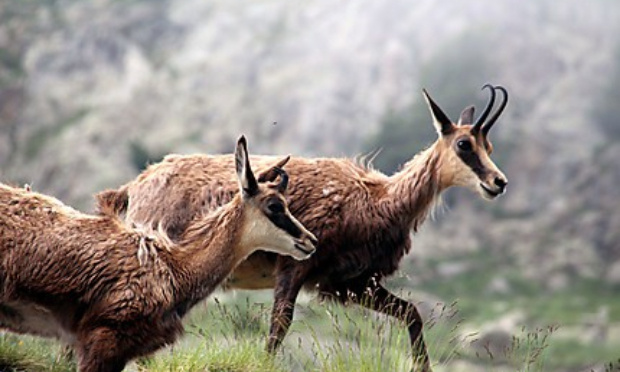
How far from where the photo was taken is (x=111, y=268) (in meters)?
8.02

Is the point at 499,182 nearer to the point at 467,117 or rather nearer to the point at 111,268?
the point at 467,117

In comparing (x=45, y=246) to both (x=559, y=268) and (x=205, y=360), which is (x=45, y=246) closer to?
(x=205, y=360)

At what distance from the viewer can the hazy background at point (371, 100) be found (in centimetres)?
5303

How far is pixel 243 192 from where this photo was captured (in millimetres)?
8633

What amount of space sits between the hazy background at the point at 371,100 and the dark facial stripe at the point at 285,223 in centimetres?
3899

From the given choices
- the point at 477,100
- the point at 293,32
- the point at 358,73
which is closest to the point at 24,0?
the point at 293,32

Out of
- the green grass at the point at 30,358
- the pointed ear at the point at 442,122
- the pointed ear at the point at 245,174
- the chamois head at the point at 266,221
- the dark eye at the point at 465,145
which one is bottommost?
the green grass at the point at 30,358

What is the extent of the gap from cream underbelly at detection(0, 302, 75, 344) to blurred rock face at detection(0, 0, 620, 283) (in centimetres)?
4370

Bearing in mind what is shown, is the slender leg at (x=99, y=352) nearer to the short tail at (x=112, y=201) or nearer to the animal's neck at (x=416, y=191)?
the short tail at (x=112, y=201)

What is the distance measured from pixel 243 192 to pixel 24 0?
66.4 m

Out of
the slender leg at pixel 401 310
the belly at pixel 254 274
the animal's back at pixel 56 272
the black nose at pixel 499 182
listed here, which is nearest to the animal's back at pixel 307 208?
the belly at pixel 254 274

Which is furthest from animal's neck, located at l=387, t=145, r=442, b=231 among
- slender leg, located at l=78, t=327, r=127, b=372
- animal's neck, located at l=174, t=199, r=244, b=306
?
slender leg, located at l=78, t=327, r=127, b=372

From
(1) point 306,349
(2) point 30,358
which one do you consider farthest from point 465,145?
(2) point 30,358

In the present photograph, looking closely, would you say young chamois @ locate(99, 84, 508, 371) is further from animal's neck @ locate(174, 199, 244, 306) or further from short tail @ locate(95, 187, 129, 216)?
animal's neck @ locate(174, 199, 244, 306)
